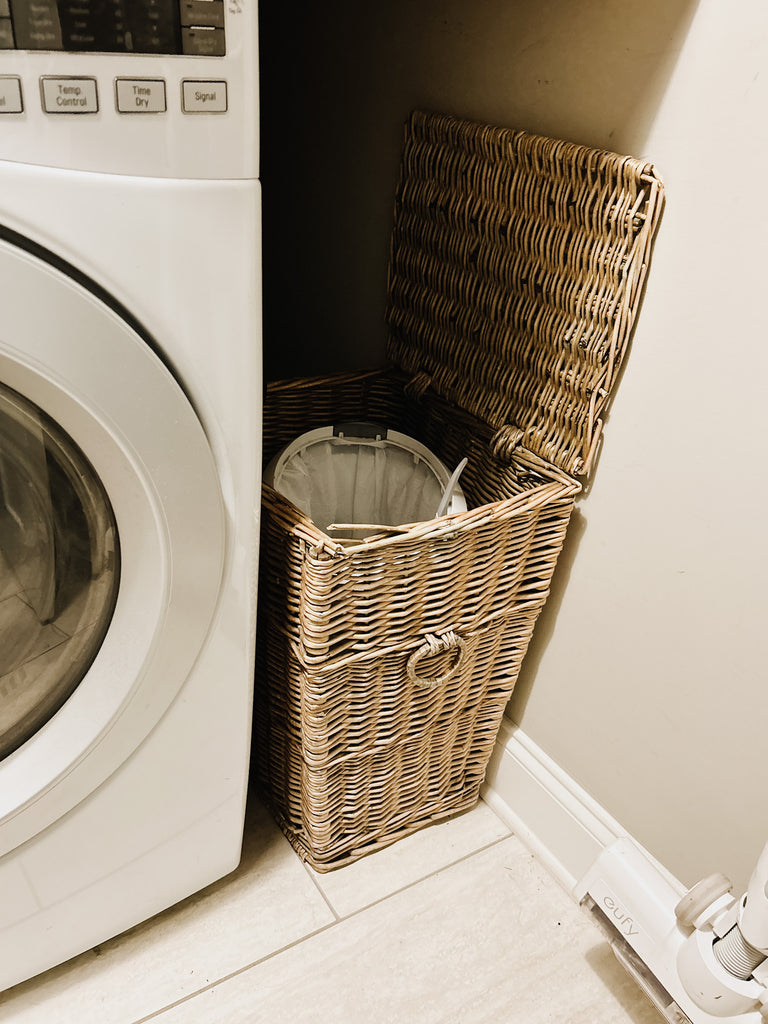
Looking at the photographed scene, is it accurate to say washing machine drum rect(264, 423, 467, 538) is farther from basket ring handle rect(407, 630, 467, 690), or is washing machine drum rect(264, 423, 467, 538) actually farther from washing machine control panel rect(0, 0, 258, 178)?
washing machine control panel rect(0, 0, 258, 178)

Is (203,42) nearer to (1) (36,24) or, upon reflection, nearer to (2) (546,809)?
(1) (36,24)

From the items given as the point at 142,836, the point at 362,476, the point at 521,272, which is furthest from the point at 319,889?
the point at 521,272

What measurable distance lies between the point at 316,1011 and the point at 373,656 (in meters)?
0.39

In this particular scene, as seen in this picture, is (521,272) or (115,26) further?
(521,272)

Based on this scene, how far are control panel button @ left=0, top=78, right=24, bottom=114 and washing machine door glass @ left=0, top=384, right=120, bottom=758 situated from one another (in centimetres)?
17

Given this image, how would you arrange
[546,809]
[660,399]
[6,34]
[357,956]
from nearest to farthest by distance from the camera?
[6,34] < [660,399] < [357,956] < [546,809]

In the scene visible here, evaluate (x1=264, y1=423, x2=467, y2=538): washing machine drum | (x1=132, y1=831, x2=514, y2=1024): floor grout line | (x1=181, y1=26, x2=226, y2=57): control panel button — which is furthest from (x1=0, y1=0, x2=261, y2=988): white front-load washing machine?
(x1=264, y1=423, x2=467, y2=538): washing machine drum

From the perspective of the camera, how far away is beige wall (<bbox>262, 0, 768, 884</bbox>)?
2.19 ft

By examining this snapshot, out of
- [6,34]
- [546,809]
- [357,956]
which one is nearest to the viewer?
[6,34]

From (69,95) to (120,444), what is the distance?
0.71 feet

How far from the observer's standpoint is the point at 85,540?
611 mm

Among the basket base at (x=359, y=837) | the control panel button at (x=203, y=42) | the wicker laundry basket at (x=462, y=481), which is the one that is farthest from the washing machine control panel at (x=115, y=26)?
the basket base at (x=359, y=837)

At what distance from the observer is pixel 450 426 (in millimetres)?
1004

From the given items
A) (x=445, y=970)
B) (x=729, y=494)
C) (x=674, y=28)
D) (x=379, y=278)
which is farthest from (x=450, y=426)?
(x=445, y=970)
